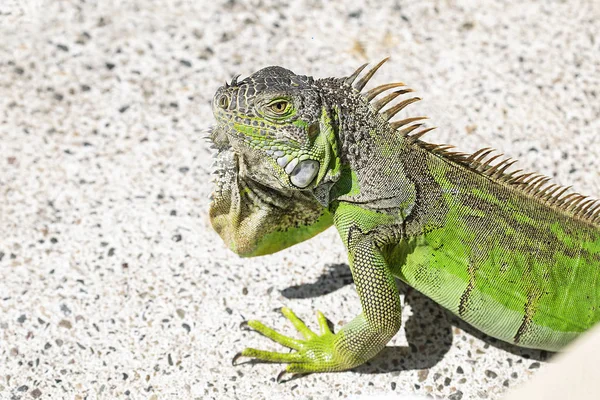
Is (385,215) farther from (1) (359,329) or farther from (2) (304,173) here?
(1) (359,329)

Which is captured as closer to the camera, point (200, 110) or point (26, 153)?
point (26, 153)

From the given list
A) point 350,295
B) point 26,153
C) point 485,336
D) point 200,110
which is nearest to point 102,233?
point 26,153

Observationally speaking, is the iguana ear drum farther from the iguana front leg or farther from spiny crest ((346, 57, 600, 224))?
spiny crest ((346, 57, 600, 224))

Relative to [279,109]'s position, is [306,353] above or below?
below

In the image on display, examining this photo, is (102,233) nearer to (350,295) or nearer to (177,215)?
(177,215)

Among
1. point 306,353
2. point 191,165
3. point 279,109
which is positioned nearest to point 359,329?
point 306,353
